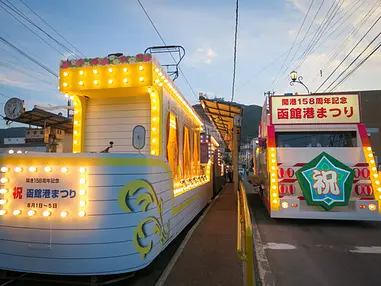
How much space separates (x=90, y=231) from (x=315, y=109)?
25.4 ft

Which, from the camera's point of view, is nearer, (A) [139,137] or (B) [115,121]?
(A) [139,137]

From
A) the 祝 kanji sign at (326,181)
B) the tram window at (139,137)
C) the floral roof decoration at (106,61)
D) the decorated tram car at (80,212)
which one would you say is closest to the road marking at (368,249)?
the 祝 kanji sign at (326,181)

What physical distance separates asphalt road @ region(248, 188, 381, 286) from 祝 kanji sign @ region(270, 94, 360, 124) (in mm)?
3055

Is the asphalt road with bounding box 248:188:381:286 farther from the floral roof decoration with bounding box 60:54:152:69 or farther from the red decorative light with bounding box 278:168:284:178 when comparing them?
the floral roof decoration with bounding box 60:54:152:69

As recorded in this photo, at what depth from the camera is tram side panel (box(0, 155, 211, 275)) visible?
3.56 m

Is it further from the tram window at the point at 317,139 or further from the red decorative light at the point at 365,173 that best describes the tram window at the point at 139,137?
the red decorative light at the point at 365,173

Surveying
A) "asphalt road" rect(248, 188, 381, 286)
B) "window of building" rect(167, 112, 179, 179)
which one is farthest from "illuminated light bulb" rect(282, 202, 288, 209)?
"window of building" rect(167, 112, 179, 179)

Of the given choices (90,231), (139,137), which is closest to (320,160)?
(139,137)

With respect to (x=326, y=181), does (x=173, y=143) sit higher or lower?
higher

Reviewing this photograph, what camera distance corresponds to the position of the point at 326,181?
25.4 feet

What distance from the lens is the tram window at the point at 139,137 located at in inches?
219

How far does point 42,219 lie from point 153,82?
113 inches

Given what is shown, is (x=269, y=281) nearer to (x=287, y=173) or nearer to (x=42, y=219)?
(x=42, y=219)

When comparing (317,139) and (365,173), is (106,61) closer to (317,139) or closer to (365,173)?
(317,139)
